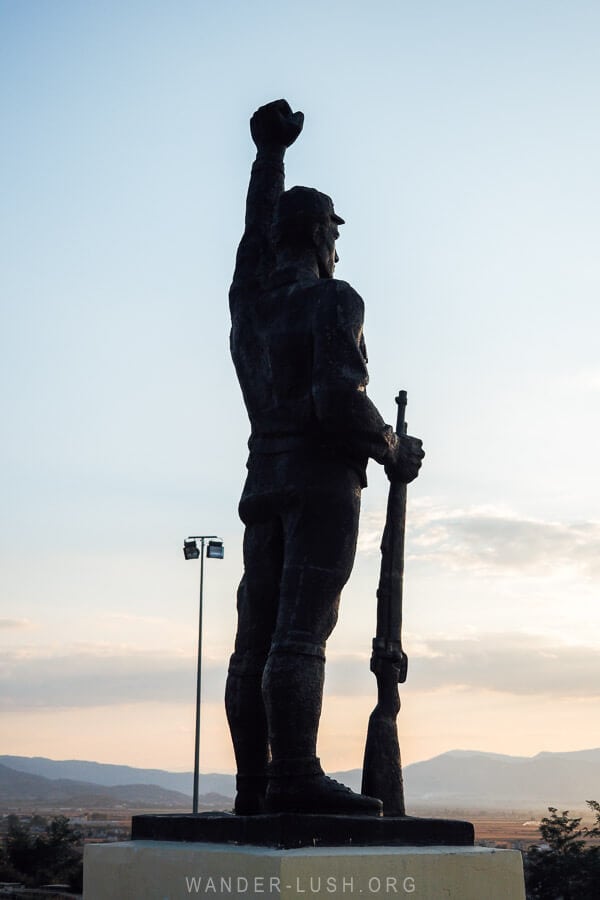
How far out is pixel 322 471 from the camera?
22.0 ft

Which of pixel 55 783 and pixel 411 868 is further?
pixel 55 783

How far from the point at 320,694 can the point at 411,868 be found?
3.50ft

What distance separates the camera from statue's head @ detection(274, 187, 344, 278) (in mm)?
7129

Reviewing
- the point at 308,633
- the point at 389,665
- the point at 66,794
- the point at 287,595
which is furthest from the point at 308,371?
the point at 66,794

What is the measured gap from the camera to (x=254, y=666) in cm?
686

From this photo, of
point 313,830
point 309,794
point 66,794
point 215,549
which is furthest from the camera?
point 66,794

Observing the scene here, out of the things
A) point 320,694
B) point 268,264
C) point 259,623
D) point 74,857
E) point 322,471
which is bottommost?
point 74,857

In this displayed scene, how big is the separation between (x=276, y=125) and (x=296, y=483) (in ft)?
8.42

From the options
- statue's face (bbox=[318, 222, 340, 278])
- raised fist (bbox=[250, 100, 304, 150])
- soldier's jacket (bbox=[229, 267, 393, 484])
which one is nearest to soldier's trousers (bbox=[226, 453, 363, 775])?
soldier's jacket (bbox=[229, 267, 393, 484])

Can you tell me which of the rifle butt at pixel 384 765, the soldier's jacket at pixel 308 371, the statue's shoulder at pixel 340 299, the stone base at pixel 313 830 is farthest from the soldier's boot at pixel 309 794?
the statue's shoulder at pixel 340 299

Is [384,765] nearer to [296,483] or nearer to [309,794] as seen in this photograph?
[309,794]

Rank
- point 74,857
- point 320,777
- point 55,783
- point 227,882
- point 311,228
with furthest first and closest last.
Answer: point 55,783 → point 74,857 → point 311,228 → point 320,777 → point 227,882

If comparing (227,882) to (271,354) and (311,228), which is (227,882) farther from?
(311,228)

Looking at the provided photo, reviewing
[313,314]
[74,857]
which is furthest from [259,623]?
[74,857]
